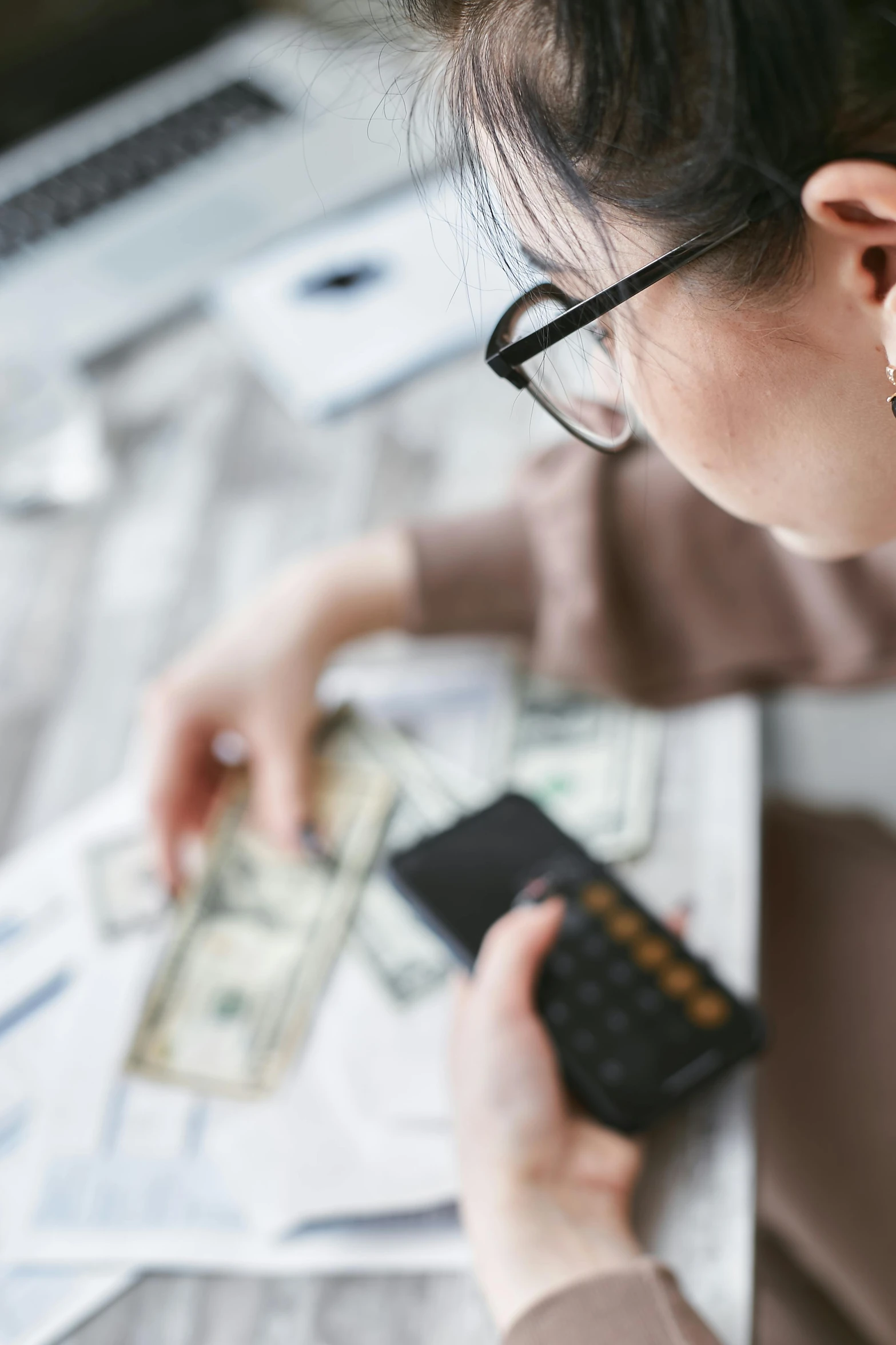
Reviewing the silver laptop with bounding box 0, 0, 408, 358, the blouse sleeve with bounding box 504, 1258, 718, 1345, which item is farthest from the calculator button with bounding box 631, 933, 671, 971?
the silver laptop with bounding box 0, 0, 408, 358

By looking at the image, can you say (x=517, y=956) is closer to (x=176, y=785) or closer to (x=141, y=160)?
(x=176, y=785)

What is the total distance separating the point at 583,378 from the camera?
1.80 feet

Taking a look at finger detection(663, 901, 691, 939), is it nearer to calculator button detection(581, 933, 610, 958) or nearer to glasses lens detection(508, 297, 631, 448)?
calculator button detection(581, 933, 610, 958)

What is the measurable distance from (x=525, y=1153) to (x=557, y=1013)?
0.21 ft

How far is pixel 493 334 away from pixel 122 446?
1.92ft

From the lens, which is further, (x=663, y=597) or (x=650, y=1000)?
(x=663, y=597)

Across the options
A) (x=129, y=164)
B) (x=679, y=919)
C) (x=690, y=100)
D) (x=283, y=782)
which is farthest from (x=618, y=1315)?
(x=129, y=164)

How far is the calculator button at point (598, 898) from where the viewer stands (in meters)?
0.55

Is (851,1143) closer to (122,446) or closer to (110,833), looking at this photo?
(110,833)

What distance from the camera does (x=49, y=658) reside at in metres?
0.79

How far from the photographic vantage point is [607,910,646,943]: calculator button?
1.78 ft

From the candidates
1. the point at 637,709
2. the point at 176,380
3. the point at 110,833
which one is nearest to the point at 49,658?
the point at 110,833

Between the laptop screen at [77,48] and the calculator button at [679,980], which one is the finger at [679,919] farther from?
the laptop screen at [77,48]

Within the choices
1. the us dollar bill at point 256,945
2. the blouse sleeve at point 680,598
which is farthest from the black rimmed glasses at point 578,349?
the us dollar bill at point 256,945
